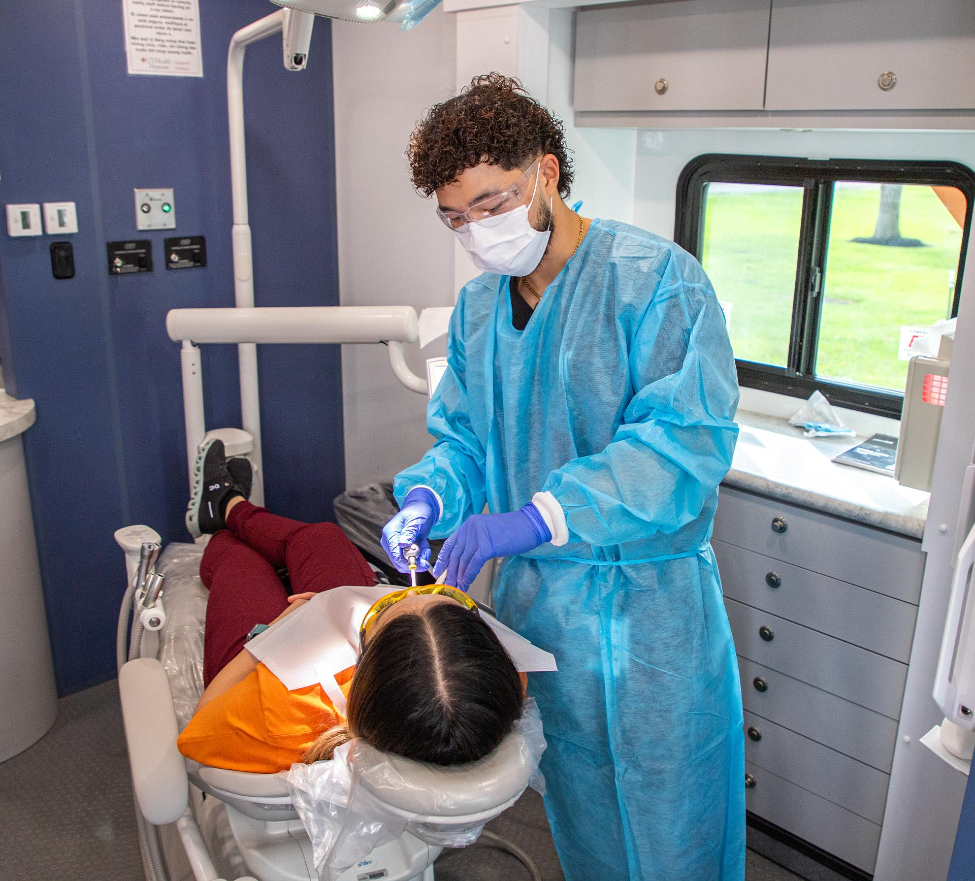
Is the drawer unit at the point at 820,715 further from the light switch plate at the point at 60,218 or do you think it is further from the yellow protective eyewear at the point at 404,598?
the light switch plate at the point at 60,218

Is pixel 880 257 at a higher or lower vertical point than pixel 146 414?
higher

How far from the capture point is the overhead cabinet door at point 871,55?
169 centimetres

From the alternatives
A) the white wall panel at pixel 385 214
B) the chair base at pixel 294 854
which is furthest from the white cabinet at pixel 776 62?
the chair base at pixel 294 854

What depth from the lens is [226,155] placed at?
9.09 ft

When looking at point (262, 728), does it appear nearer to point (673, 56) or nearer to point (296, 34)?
point (296, 34)

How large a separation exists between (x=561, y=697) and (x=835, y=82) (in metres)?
1.33

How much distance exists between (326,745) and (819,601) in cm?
116

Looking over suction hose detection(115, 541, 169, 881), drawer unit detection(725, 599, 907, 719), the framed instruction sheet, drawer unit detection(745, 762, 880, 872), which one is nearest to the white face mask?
suction hose detection(115, 541, 169, 881)

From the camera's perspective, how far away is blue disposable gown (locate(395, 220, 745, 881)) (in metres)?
1.27

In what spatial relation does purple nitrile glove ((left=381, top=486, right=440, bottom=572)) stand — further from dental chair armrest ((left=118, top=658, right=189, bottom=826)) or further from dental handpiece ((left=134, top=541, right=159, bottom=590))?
dental handpiece ((left=134, top=541, right=159, bottom=590))

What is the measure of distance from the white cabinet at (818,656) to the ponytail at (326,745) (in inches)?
43.9

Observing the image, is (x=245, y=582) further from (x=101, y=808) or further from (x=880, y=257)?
(x=880, y=257)

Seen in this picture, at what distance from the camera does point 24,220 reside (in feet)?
7.77

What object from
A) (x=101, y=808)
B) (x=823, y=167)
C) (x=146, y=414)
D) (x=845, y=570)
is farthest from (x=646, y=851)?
(x=146, y=414)
